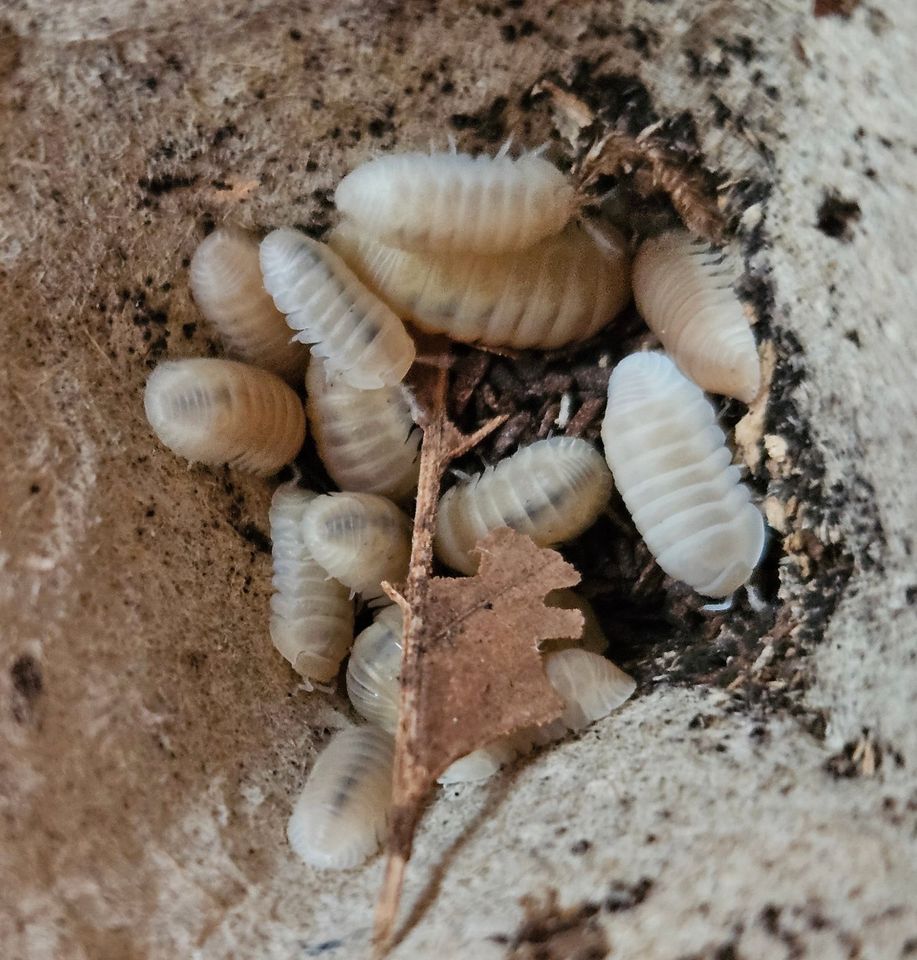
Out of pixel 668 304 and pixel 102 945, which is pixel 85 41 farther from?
pixel 102 945

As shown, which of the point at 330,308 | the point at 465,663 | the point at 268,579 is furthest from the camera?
the point at 268,579

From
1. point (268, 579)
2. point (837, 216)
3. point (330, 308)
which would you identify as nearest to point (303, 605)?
point (268, 579)

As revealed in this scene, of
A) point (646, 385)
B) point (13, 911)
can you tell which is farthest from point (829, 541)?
point (13, 911)

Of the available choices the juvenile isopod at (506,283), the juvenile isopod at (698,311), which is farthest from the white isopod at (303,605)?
the juvenile isopod at (698,311)

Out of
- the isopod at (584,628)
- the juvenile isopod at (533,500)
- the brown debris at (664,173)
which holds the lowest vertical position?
the isopod at (584,628)

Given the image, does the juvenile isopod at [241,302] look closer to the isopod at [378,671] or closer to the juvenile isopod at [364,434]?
the juvenile isopod at [364,434]

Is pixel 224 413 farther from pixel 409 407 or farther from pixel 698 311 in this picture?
pixel 698 311

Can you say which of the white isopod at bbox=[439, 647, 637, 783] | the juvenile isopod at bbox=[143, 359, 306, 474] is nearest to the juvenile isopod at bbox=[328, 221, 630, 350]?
the juvenile isopod at bbox=[143, 359, 306, 474]
